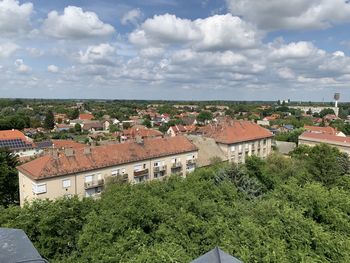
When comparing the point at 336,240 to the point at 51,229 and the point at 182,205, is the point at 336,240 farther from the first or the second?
the point at 51,229

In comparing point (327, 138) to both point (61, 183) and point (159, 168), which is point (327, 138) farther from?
point (61, 183)

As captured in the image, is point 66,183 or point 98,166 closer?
point 66,183

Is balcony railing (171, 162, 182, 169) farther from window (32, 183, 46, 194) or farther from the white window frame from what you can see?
window (32, 183, 46, 194)

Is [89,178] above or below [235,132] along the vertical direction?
below

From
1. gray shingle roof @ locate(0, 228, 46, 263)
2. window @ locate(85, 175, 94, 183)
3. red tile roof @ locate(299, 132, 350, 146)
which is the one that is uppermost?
gray shingle roof @ locate(0, 228, 46, 263)

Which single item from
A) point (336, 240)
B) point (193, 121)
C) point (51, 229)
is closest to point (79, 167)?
point (51, 229)

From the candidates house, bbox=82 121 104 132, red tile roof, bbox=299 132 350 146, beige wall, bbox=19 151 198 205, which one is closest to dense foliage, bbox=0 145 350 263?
beige wall, bbox=19 151 198 205

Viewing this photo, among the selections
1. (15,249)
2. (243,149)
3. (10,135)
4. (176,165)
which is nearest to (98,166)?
(176,165)
